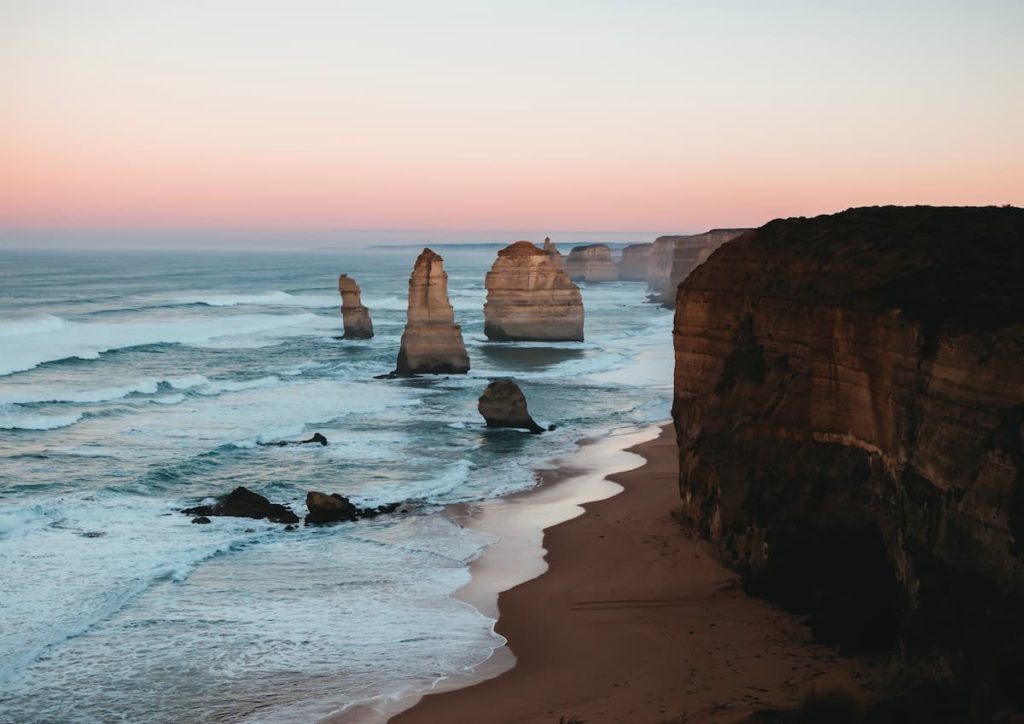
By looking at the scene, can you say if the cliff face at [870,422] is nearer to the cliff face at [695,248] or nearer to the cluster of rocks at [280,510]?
the cluster of rocks at [280,510]

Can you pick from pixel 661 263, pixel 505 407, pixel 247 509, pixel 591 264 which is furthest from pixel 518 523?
pixel 591 264

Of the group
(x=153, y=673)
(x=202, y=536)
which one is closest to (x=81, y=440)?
(x=202, y=536)

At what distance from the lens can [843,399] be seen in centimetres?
1595

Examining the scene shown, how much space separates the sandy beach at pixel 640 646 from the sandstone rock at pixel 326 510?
4.59 m

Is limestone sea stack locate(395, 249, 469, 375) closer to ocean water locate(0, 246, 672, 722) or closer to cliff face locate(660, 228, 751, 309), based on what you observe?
ocean water locate(0, 246, 672, 722)

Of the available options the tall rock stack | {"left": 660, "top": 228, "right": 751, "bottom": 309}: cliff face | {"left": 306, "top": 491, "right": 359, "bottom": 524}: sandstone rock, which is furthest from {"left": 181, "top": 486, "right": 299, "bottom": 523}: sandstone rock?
the tall rock stack

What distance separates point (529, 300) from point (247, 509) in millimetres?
39859

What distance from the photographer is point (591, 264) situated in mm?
142750

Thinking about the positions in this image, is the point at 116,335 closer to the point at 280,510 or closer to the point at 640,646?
the point at 280,510

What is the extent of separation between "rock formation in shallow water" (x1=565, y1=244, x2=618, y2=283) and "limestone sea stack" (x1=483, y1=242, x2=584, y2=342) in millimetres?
78942

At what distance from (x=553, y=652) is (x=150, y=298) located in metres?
94.8

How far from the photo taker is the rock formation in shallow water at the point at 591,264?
143 meters

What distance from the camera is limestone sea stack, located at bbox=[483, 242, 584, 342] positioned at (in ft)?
202

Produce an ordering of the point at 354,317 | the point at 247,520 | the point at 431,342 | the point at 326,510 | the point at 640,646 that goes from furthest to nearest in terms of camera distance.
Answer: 1. the point at 354,317
2. the point at 431,342
3. the point at 326,510
4. the point at 247,520
5. the point at 640,646
